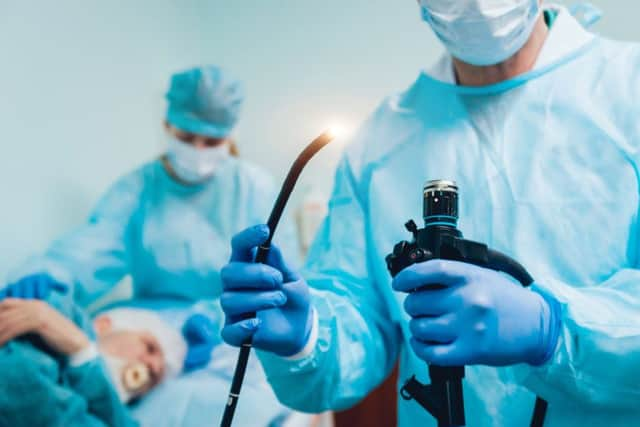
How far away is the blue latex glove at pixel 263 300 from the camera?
1.87 feet

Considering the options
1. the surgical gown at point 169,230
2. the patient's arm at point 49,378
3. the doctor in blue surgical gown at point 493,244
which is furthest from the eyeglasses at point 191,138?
the doctor in blue surgical gown at point 493,244

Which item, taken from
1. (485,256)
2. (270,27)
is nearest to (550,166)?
(485,256)

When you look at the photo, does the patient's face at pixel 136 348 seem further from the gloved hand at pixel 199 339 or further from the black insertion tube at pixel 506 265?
the black insertion tube at pixel 506 265

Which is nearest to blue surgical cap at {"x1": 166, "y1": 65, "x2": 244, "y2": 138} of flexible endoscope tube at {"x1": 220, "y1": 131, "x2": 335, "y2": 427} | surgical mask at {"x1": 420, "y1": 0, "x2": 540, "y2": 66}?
surgical mask at {"x1": 420, "y1": 0, "x2": 540, "y2": 66}

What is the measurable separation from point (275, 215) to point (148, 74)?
163cm

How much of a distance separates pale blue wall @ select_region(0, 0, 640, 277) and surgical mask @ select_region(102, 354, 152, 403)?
47 cm

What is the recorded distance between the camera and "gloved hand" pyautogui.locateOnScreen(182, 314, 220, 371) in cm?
133

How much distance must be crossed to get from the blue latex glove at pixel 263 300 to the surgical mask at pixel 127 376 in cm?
66

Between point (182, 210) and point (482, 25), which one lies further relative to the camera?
point (182, 210)

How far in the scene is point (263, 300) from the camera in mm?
574

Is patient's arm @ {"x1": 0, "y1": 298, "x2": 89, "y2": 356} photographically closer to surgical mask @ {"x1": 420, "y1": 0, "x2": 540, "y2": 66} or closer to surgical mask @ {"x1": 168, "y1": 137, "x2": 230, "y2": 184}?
surgical mask @ {"x1": 168, "y1": 137, "x2": 230, "y2": 184}

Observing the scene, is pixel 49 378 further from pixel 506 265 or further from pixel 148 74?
pixel 148 74

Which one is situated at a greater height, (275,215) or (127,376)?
(275,215)

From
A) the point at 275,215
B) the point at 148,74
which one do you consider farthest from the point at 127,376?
the point at 148,74
